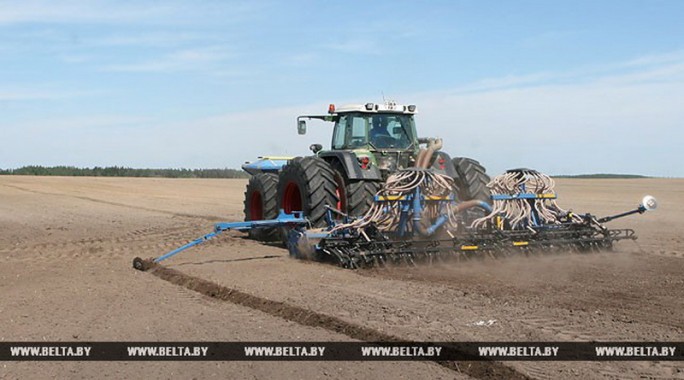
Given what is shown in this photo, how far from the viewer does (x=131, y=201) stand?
24859mm

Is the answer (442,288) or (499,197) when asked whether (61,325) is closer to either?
(442,288)

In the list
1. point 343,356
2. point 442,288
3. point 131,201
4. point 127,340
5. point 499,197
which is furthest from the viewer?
point 131,201

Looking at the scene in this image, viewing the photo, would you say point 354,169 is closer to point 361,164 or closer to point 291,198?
point 361,164

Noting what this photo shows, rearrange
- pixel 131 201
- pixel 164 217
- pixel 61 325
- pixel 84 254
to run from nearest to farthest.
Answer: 1. pixel 61 325
2. pixel 84 254
3. pixel 164 217
4. pixel 131 201

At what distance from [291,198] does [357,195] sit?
6.33 feet

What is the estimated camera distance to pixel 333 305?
21.3ft

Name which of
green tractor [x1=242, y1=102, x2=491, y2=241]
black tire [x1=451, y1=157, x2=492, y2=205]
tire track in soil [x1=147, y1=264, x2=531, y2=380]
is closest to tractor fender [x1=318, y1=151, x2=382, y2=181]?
green tractor [x1=242, y1=102, x2=491, y2=241]

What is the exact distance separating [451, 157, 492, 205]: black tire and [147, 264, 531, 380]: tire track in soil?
4.31m

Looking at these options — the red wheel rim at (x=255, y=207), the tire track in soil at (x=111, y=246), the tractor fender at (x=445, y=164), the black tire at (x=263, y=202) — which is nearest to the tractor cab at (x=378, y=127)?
the tractor fender at (x=445, y=164)

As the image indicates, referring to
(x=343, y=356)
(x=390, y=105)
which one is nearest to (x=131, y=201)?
(x=390, y=105)

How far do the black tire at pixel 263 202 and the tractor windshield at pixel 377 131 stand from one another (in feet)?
5.93

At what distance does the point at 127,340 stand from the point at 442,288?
316cm

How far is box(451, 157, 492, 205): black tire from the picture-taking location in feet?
34.6

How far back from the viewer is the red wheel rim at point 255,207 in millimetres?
13383
